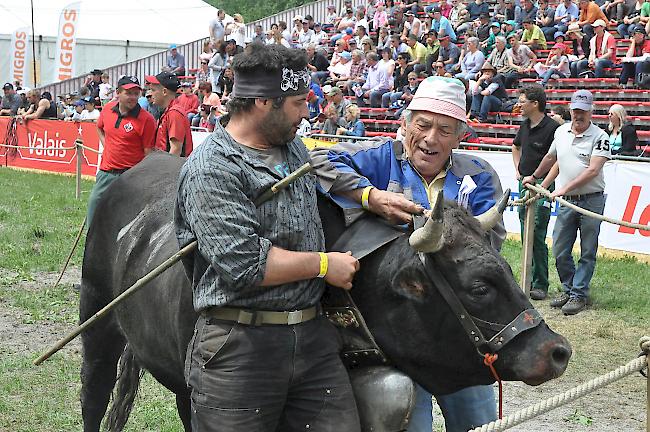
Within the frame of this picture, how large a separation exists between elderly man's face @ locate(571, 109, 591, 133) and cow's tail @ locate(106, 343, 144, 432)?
18.1 feet

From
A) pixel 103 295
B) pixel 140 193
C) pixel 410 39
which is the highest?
pixel 410 39

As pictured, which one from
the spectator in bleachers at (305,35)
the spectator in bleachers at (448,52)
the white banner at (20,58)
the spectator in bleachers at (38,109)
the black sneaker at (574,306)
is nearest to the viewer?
the black sneaker at (574,306)

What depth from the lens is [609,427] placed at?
5953 mm

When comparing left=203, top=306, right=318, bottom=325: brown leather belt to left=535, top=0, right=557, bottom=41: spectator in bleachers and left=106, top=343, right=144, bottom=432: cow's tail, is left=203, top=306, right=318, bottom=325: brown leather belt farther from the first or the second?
left=535, top=0, right=557, bottom=41: spectator in bleachers

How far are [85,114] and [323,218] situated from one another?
2122 cm

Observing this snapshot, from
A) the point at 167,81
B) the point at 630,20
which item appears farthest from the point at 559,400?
the point at 630,20

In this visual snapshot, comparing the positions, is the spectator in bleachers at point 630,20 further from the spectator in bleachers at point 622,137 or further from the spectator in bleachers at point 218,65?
the spectator in bleachers at point 218,65

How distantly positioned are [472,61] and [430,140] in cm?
1692

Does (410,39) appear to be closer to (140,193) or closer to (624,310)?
(624,310)

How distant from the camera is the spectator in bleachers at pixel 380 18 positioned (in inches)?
1046

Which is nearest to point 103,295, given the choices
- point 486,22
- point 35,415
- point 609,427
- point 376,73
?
point 35,415

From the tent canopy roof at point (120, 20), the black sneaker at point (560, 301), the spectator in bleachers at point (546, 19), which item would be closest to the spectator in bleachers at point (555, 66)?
the spectator in bleachers at point (546, 19)

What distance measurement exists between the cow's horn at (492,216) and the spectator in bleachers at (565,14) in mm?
18735

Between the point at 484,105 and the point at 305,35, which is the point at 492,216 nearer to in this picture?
the point at 484,105
